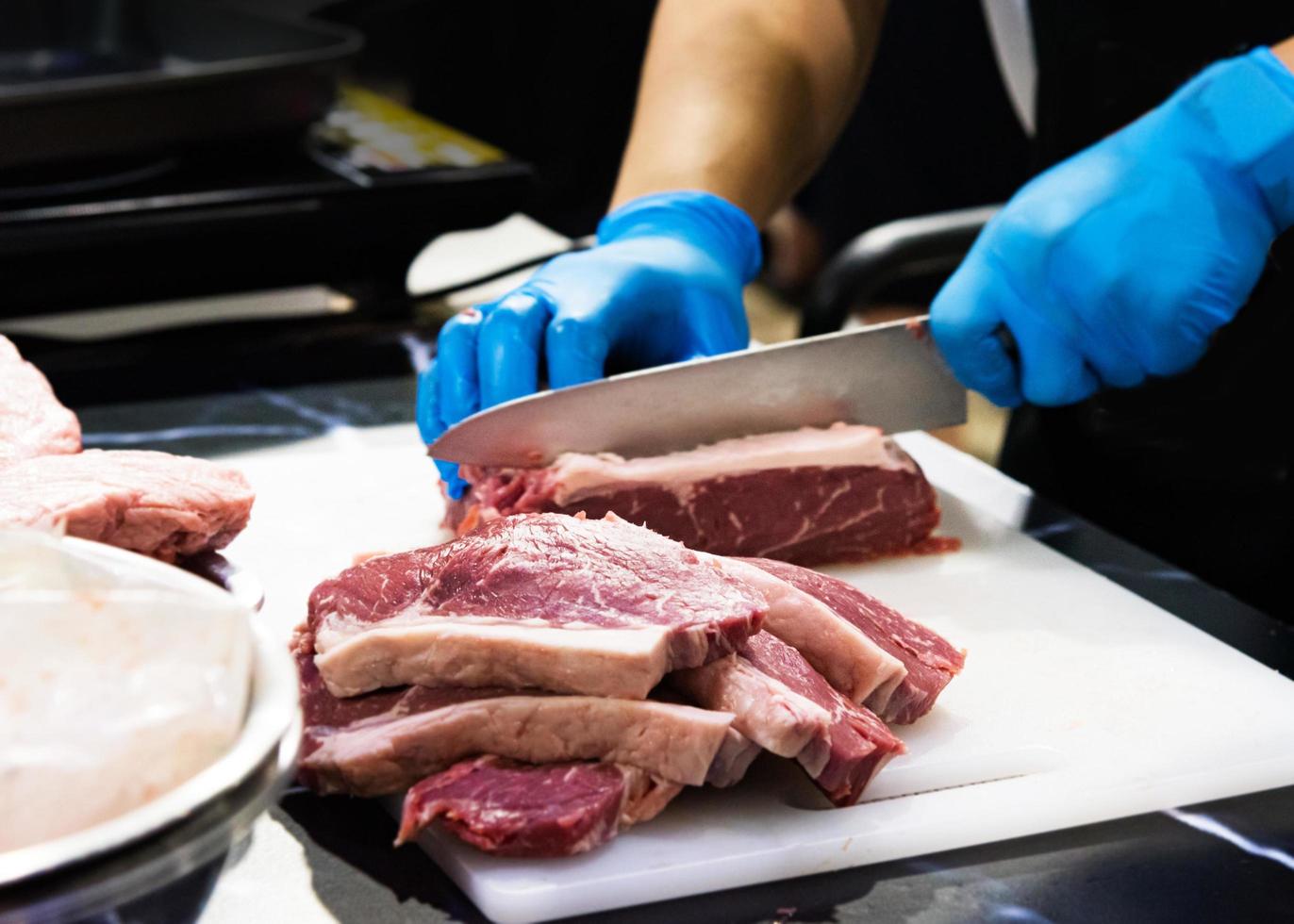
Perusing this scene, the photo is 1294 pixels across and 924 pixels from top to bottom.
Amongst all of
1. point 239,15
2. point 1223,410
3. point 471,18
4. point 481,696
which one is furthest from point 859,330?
point 471,18

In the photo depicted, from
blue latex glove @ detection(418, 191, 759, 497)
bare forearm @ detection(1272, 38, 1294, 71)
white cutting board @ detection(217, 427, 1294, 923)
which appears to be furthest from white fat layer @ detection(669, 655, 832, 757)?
bare forearm @ detection(1272, 38, 1294, 71)

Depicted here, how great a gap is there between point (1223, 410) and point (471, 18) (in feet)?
8.05

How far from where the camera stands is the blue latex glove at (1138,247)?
2.14m

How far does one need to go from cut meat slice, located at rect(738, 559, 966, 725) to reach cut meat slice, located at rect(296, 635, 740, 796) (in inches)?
9.6

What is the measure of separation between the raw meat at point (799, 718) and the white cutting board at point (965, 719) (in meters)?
0.07

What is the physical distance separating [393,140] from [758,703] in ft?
7.08

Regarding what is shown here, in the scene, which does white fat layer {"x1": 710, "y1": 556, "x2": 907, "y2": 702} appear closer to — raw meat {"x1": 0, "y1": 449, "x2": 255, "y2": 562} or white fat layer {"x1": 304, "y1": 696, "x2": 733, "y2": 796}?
white fat layer {"x1": 304, "y1": 696, "x2": 733, "y2": 796}

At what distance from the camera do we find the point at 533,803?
1388 millimetres

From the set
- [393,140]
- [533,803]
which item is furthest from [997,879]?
[393,140]

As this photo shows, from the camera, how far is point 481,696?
57.6 inches

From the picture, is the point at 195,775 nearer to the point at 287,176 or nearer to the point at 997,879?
the point at 997,879

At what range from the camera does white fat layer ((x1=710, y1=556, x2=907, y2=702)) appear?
63.2 inches

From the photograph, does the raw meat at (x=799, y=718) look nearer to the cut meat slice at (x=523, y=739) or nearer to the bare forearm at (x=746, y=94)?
the cut meat slice at (x=523, y=739)

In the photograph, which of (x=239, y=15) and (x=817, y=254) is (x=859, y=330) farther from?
(x=817, y=254)
